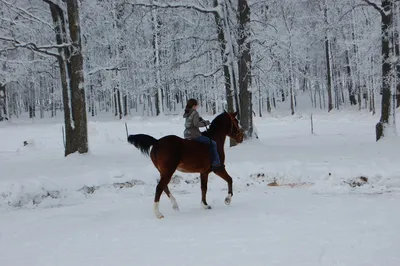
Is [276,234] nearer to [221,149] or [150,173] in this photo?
[221,149]

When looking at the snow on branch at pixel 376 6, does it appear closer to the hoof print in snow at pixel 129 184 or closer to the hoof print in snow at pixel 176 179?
the hoof print in snow at pixel 176 179

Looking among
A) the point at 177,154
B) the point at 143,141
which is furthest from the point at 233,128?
the point at 143,141

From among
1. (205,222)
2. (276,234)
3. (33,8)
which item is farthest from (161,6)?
(276,234)

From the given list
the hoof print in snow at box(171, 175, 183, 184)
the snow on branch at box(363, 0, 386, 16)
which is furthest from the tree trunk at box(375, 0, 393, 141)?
the hoof print in snow at box(171, 175, 183, 184)

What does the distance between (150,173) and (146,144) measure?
4.35m

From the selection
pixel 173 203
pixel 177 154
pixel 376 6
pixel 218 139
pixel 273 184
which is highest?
pixel 376 6

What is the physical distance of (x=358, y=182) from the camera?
402 inches

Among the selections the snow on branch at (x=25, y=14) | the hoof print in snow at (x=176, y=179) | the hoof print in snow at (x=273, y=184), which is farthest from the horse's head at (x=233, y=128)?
the snow on branch at (x=25, y=14)

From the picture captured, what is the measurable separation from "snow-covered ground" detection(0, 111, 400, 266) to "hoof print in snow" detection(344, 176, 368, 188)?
17cm

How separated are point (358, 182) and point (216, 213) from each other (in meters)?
4.50

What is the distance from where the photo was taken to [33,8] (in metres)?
17.5

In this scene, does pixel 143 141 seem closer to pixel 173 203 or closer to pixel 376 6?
pixel 173 203

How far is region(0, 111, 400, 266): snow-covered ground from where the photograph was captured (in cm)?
521

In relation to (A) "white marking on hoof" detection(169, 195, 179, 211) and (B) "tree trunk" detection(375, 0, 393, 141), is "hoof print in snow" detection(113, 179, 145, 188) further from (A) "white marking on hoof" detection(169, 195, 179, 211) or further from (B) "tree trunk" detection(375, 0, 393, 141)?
(B) "tree trunk" detection(375, 0, 393, 141)
